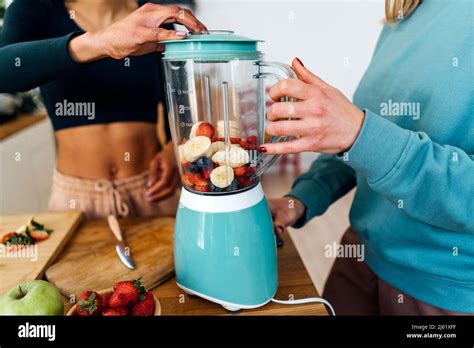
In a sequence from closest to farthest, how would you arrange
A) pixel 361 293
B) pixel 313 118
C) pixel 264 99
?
pixel 313 118 < pixel 264 99 < pixel 361 293

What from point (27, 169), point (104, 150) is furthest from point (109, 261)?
point (27, 169)

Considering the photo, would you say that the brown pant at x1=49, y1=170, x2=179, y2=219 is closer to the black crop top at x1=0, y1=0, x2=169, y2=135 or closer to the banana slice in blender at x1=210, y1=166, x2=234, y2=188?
the black crop top at x1=0, y1=0, x2=169, y2=135

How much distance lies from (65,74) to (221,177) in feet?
0.92

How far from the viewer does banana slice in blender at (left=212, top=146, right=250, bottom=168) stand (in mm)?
482

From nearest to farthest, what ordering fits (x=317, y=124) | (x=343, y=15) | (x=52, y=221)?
(x=317, y=124), (x=343, y=15), (x=52, y=221)

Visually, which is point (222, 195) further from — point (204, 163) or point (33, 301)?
point (33, 301)

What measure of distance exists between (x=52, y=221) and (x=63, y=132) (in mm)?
229

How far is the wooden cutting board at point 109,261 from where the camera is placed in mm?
546

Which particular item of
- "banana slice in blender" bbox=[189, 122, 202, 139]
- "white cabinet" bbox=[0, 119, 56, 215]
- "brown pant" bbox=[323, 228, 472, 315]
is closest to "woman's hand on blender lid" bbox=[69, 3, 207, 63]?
"banana slice in blender" bbox=[189, 122, 202, 139]

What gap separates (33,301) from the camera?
44 centimetres

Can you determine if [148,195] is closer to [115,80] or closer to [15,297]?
[115,80]

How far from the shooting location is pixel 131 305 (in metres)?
0.45

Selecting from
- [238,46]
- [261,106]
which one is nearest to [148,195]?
[261,106]
